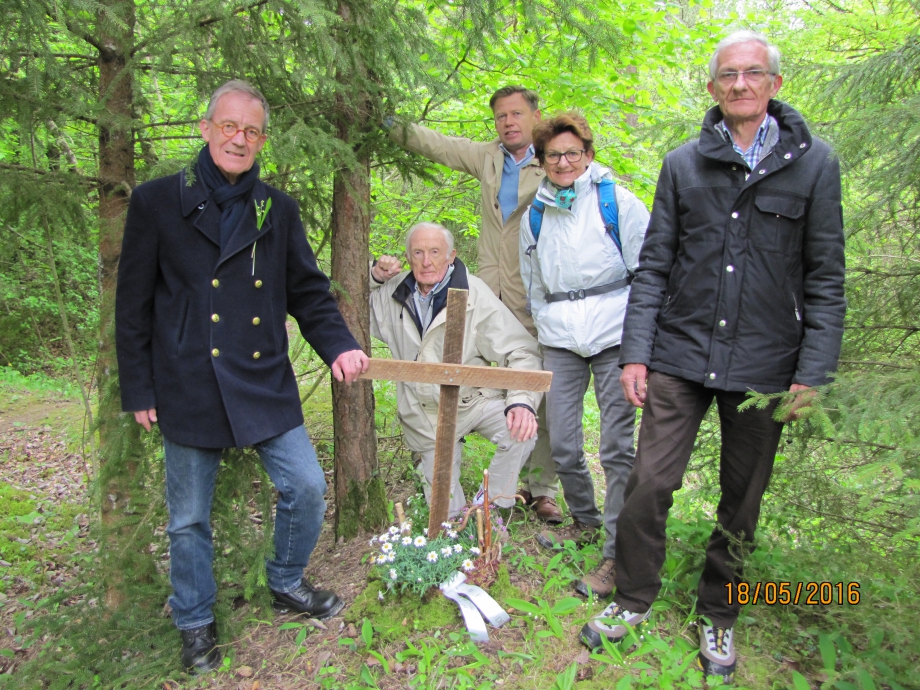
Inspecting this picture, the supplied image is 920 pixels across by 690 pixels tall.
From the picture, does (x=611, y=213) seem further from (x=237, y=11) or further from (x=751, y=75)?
(x=237, y=11)

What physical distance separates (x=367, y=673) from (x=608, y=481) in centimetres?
154

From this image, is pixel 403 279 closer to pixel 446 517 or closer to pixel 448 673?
pixel 446 517

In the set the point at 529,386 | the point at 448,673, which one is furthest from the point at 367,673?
the point at 529,386

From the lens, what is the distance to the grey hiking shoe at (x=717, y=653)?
108 inches

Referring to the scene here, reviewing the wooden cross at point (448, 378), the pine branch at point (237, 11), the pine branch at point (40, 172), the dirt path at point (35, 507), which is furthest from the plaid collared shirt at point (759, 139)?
the dirt path at point (35, 507)

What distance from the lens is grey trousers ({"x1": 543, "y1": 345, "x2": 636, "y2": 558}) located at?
3.34 meters

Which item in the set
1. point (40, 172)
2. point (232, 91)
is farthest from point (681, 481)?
point (40, 172)

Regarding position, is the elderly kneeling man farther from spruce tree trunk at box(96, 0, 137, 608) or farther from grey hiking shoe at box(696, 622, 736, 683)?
spruce tree trunk at box(96, 0, 137, 608)

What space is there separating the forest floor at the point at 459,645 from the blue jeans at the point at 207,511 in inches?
11.1

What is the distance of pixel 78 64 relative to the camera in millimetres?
3348

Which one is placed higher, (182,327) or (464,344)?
(182,327)

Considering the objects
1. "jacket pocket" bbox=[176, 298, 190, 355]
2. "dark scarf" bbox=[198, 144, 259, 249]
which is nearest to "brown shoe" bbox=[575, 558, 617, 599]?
"jacket pocket" bbox=[176, 298, 190, 355]

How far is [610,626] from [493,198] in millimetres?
2573
